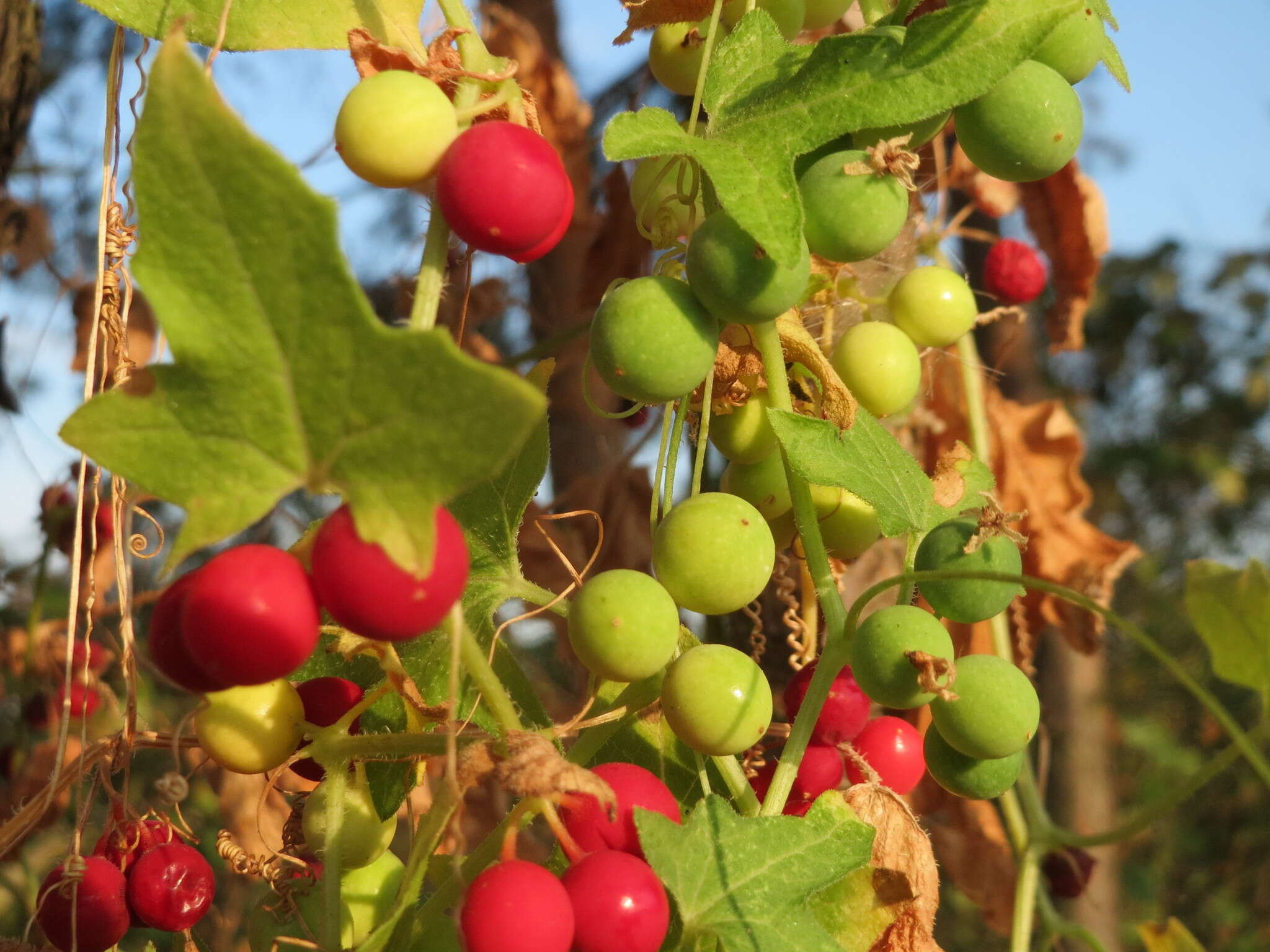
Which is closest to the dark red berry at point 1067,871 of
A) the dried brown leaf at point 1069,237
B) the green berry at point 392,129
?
the dried brown leaf at point 1069,237

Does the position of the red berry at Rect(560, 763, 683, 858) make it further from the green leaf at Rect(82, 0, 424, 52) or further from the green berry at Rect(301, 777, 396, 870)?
the green leaf at Rect(82, 0, 424, 52)

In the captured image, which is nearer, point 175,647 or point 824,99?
point 175,647

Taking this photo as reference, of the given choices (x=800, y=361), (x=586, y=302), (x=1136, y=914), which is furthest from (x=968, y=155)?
(x=1136, y=914)

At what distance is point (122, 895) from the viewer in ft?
1.88

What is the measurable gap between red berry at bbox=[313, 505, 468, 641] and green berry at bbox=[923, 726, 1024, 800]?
13.0 inches

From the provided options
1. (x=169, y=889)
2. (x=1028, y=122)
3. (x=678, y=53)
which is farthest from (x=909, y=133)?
(x=169, y=889)

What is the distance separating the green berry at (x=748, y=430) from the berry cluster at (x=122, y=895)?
0.36 m

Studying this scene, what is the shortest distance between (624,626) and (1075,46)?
0.39 m

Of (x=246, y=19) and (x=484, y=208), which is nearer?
(x=484, y=208)

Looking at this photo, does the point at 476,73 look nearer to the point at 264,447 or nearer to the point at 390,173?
the point at 390,173

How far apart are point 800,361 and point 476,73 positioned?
0.25 m

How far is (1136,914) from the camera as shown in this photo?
2.60 metres

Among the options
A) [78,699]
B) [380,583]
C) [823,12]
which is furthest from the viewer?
[78,699]

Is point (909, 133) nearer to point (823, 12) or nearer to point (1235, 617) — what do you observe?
point (823, 12)
